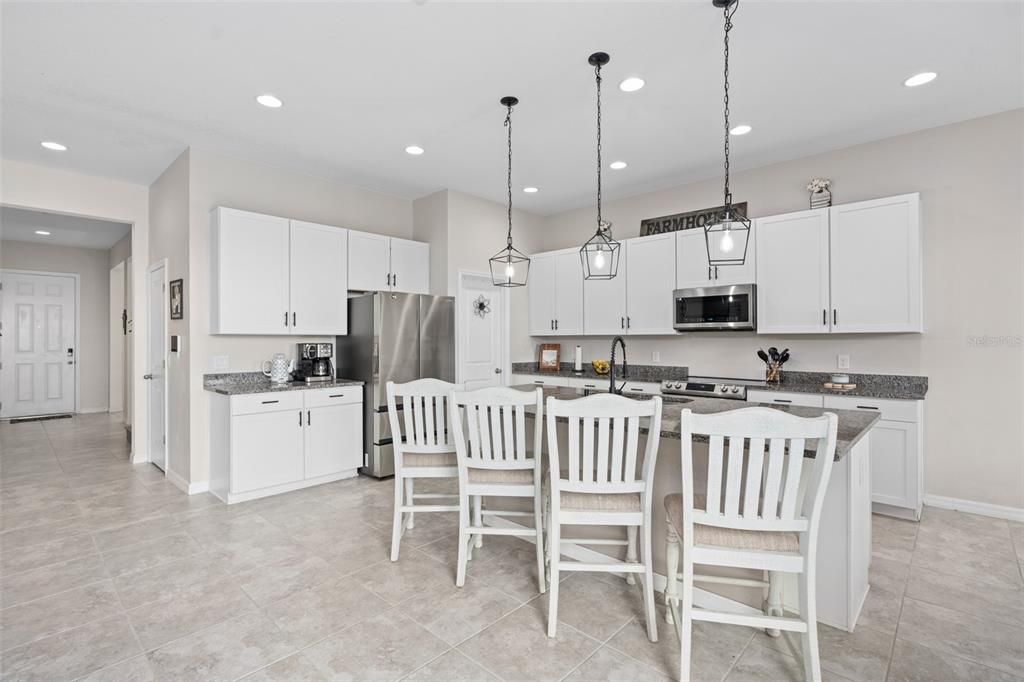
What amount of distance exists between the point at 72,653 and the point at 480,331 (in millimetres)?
4132

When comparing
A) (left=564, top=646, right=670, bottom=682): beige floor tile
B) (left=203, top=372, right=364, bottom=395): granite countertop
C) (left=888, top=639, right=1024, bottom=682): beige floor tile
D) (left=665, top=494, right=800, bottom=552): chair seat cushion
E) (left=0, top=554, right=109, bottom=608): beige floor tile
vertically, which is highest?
(left=203, top=372, right=364, bottom=395): granite countertop

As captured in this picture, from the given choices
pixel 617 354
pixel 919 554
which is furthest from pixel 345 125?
pixel 919 554

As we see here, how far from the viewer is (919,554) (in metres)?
2.86

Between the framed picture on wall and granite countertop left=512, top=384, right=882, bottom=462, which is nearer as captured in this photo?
granite countertop left=512, top=384, right=882, bottom=462

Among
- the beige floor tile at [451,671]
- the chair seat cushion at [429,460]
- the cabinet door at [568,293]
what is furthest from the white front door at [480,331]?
the beige floor tile at [451,671]

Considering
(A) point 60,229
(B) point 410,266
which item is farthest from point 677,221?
(A) point 60,229

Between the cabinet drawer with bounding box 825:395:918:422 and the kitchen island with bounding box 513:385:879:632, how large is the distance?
1335 mm

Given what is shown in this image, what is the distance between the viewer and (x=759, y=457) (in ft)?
5.50

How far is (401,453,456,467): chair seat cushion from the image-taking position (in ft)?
9.23

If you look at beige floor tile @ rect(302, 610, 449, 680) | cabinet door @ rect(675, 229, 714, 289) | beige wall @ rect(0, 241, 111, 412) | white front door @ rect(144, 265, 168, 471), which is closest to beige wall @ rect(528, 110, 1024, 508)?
cabinet door @ rect(675, 229, 714, 289)

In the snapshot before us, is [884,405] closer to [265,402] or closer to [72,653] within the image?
[265,402]

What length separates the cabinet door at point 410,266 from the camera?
5.07 meters

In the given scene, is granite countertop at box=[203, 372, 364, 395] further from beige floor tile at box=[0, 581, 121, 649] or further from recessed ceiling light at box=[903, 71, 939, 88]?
recessed ceiling light at box=[903, 71, 939, 88]

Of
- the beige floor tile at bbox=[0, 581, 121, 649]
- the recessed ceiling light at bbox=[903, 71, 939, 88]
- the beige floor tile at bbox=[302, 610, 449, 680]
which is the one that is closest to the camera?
the beige floor tile at bbox=[302, 610, 449, 680]
